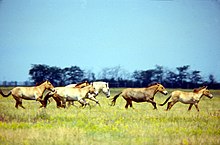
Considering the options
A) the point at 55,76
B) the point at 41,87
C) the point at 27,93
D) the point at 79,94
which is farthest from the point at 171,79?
the point at 27,93

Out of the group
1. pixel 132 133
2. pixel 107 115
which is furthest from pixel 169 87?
pixel 132 133

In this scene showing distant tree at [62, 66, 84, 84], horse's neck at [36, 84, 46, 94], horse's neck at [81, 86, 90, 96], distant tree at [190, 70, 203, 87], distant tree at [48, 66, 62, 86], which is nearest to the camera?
horse's neck at [36, 84, 46, 94]

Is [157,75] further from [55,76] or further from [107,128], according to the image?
[107,128]

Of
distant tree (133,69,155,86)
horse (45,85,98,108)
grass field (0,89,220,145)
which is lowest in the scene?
grass field (0,89,220,145)

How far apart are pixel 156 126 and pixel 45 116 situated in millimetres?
2909

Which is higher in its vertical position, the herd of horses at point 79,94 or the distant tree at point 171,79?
the distant tree at point 171,79

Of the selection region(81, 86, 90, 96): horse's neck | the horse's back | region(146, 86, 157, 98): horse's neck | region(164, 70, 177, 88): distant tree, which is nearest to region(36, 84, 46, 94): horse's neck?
the horse's back

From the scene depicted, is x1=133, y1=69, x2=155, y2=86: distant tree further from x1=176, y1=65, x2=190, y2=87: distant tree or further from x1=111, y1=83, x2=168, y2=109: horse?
x1=111, y1=83, x2=168, y2=109: horse

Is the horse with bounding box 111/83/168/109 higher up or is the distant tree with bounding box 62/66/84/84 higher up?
the distant tree with bounding box 62/66/84/84

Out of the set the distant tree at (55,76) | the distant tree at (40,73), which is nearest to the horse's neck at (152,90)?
the distant tree at (40,73)

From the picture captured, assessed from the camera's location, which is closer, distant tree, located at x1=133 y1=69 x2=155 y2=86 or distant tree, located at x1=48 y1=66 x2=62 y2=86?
distant tree, located at x1=48 y1=66 x2=62 y2=86

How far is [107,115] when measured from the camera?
35.7 feet

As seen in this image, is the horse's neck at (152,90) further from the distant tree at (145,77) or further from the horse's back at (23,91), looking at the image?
the distant tree at (145,77)

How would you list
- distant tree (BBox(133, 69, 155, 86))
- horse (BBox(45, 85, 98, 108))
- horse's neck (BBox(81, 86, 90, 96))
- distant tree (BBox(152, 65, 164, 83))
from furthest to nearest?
distant tree (BBox(133, 69, 155, 86))
distant tree (BBox(152, 65, 164, 83))
horse's neck (BBox(81, 86, 90, 96))
horse (BBox(45, 85, 98, 108))
